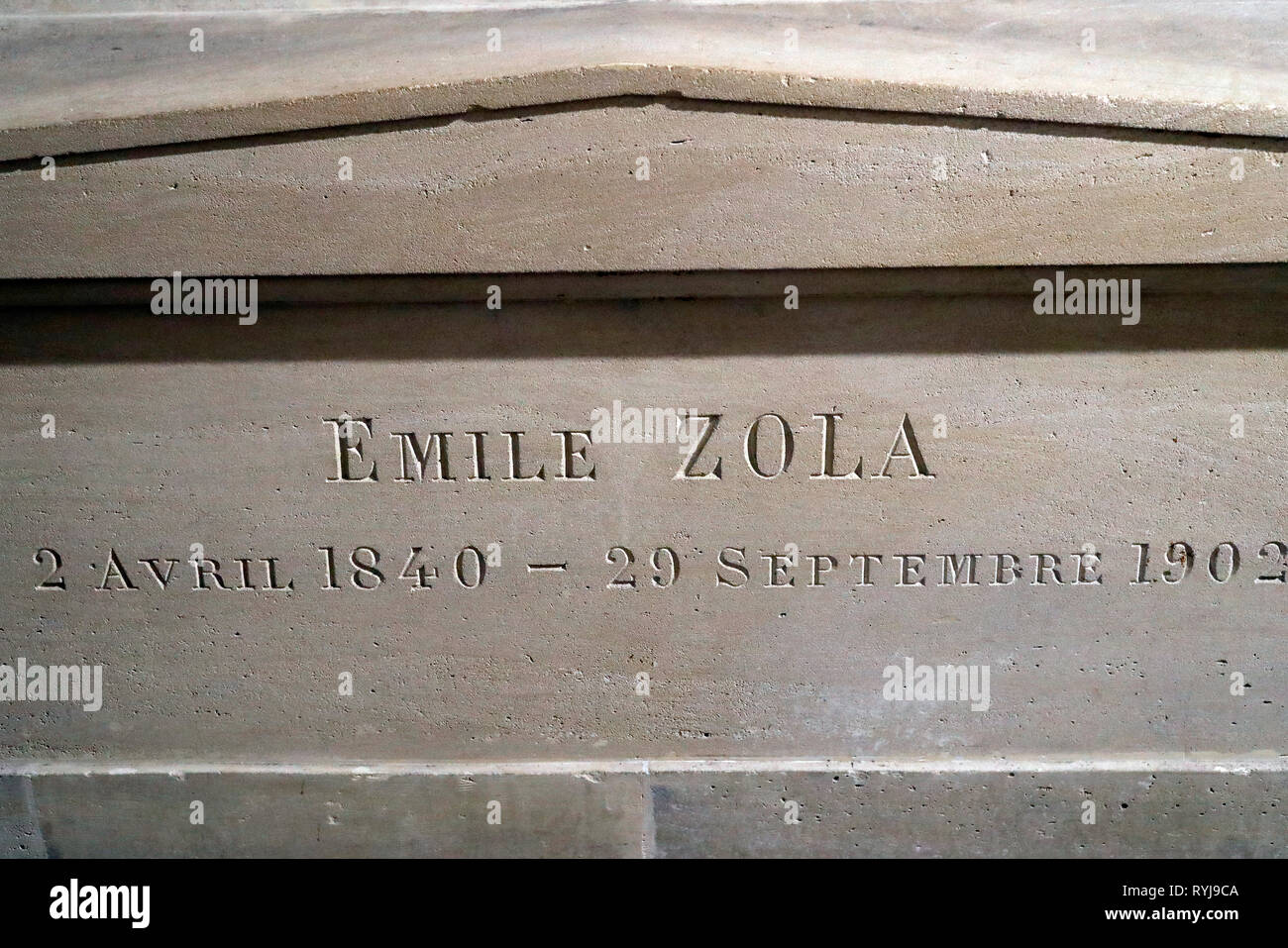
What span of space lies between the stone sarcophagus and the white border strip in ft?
0.05

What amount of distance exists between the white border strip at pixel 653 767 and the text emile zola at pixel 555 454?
869 millimetres

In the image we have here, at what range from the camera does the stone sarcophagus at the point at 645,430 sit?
2.36 metres

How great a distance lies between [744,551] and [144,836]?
78.6 inches

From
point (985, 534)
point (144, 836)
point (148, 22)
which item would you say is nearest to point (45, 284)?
point (148, 22)

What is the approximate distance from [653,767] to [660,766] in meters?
0.02

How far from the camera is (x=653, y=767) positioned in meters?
2.80

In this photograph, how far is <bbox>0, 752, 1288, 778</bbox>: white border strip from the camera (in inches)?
109
